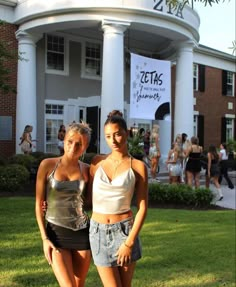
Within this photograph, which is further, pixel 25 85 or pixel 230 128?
pixel 230 128

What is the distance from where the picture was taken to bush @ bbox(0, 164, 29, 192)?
1129 cm

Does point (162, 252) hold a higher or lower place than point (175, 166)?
lower

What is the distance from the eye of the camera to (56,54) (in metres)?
18.7

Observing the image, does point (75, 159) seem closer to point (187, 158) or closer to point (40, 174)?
point (40, 174)

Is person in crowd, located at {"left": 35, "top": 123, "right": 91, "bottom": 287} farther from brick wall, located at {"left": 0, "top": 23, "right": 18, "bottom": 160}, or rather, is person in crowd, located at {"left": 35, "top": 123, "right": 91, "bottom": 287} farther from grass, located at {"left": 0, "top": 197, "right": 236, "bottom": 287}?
brick wall, located at {"left": 0, "top": 23, "right": 18, "bottom": 160}

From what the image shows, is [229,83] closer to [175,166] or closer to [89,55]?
[89,55]

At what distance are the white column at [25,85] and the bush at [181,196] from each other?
7.17 metres

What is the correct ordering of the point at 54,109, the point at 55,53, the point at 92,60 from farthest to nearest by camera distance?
the point at 92,60
the point at 54,109
the point at 55,53

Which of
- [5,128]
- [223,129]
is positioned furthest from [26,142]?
A: [223,129]

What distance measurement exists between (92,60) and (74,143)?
17139 millimetres

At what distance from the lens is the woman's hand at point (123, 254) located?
2.85 m

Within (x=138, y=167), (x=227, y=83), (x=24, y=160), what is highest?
(x=227, y=83)

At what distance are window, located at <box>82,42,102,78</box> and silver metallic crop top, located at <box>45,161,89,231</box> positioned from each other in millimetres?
16774

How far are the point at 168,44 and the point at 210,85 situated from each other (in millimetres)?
8102
